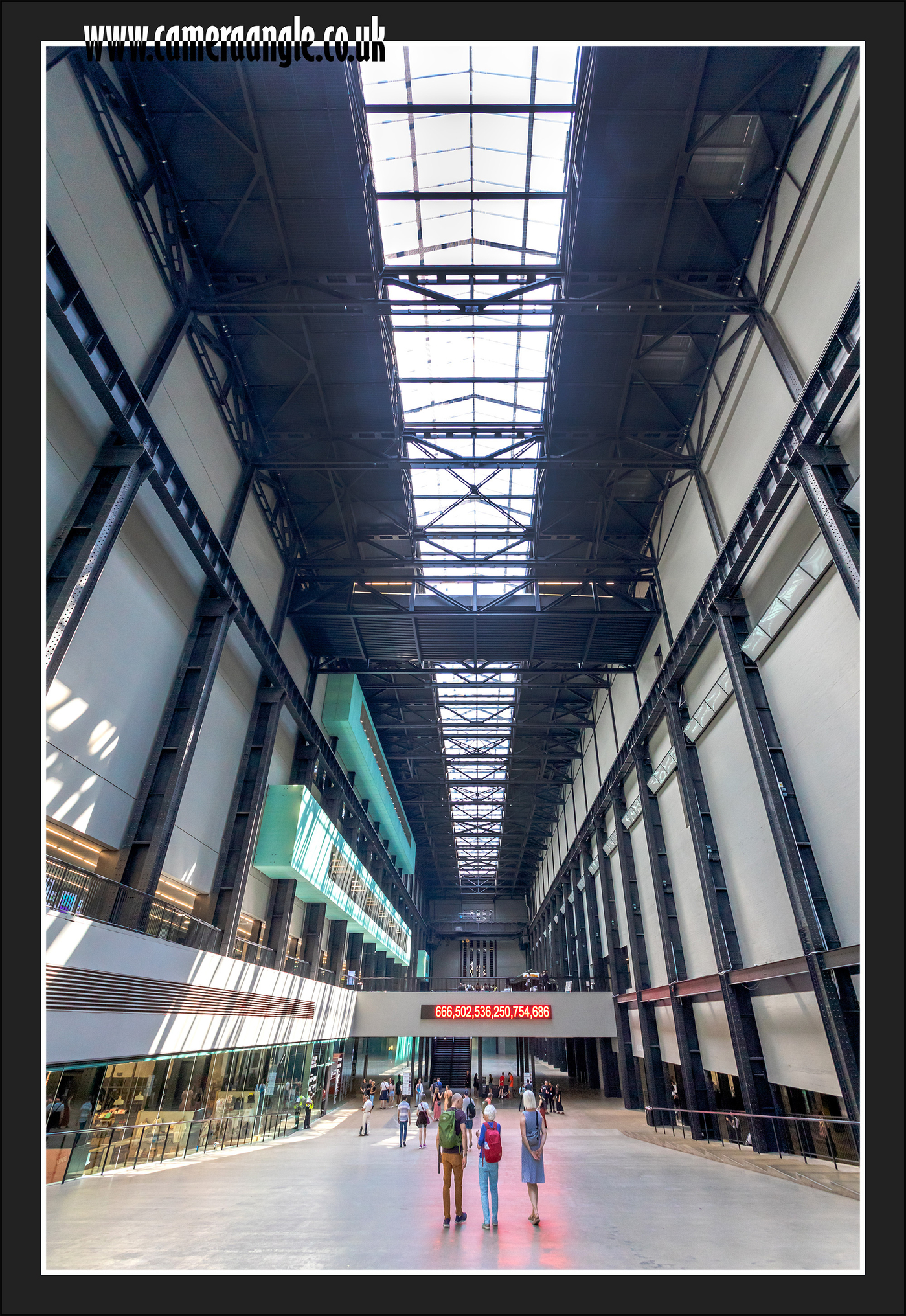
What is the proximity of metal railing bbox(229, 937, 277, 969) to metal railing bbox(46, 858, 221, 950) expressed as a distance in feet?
5.83

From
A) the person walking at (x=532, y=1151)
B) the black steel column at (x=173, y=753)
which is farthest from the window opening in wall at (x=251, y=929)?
the person walking at (x=532, y=1151)

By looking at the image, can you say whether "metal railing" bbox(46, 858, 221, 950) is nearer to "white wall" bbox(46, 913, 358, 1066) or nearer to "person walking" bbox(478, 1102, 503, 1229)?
"white wall" bbox(46, 913, 358, 1066)

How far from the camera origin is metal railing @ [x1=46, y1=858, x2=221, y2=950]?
14.2 meters

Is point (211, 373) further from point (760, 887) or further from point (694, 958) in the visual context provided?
point (694, 958)

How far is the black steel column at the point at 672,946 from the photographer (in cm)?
2830

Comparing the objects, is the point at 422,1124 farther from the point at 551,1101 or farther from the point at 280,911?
the point at 551,1101

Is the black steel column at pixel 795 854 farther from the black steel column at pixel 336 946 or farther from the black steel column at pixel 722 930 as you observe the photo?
the black steel column at pixel 336 946

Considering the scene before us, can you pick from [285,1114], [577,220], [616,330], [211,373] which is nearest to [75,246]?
[211,373]

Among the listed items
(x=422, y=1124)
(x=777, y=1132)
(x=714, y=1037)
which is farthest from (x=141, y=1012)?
(x=714, y=1037)

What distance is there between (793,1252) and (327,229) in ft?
87.1

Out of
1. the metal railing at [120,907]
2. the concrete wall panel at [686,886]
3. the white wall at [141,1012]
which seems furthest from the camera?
the concrete wall panel at [686,886]

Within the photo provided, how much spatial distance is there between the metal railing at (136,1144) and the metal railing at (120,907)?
171 inches

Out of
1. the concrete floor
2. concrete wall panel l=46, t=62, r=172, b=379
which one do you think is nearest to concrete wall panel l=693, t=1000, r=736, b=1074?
the concrete floor

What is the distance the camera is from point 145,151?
1952 centimetres
